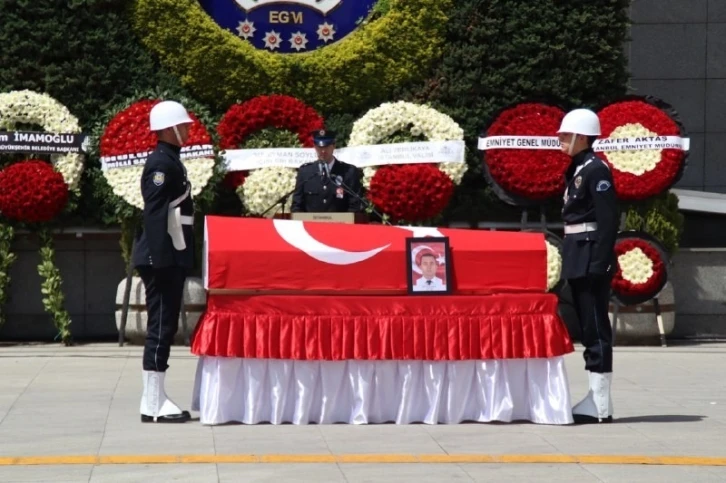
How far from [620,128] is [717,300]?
228 centimetres

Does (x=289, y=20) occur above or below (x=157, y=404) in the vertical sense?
above

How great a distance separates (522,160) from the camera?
47.2 feet

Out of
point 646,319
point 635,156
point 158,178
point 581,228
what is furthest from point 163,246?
point 646,319

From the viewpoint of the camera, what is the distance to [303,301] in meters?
8.98

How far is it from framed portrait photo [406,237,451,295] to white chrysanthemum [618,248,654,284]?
551 cm

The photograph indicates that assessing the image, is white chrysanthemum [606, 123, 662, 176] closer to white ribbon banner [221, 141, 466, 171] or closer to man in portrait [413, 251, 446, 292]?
white ribbon banner [221, 141, 466, 171]

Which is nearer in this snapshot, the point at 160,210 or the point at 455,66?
the point at 160,210

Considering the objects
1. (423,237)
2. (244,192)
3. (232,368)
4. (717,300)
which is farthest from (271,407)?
(717,300)

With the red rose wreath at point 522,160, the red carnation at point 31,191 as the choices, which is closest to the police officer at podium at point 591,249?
the red rose wreath at point 522,160

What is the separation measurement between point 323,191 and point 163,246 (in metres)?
3.33

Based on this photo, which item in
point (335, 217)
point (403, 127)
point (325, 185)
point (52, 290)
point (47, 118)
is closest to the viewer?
point (335, 217)

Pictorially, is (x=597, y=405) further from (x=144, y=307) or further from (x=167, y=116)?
(x=144, y=307)

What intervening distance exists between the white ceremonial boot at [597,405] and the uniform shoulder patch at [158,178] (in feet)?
10.1

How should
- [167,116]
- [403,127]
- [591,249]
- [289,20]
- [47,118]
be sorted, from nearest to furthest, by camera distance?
1. [167,116]
2. [591,249]
3. [47,118]
4. [403,127]
5. [289,20]
